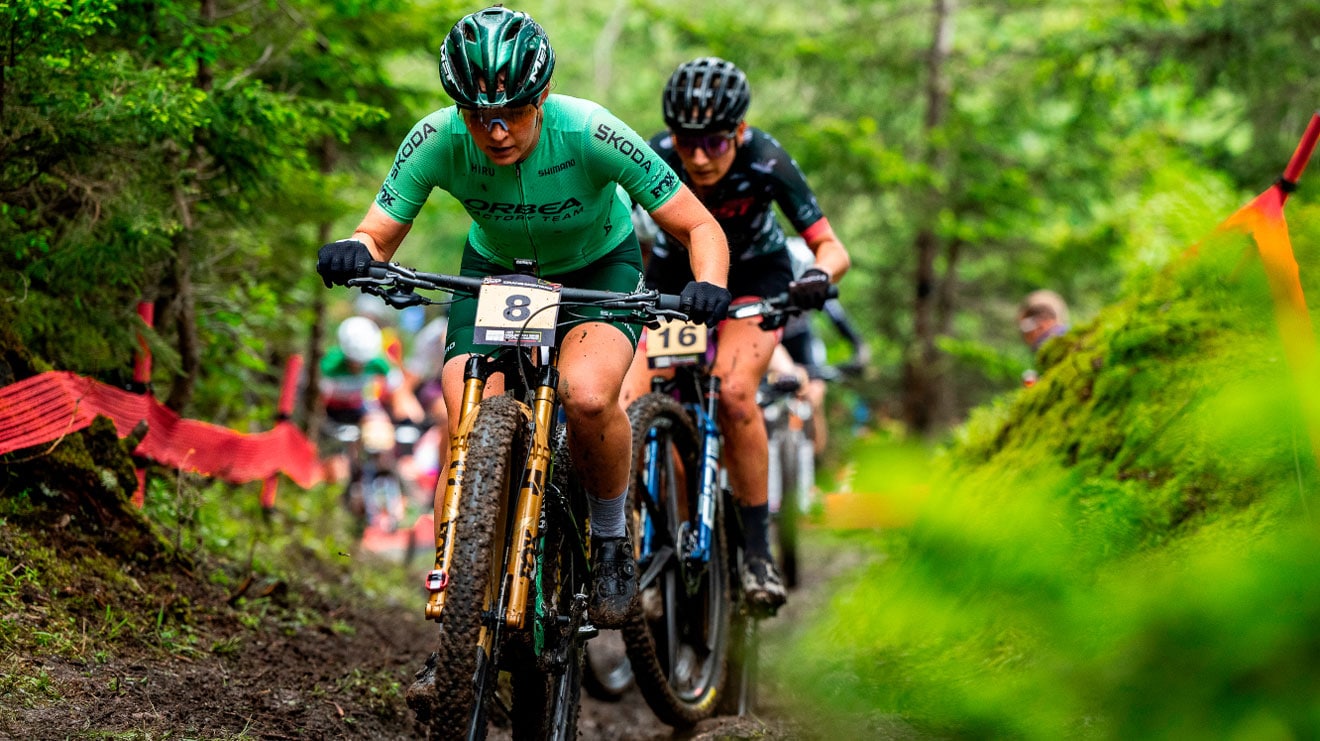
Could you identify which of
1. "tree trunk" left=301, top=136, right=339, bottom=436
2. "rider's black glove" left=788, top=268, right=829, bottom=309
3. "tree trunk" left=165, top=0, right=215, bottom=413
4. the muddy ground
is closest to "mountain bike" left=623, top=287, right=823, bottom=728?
"rider's black glove" left=788, top=268, right=829, bottom=309

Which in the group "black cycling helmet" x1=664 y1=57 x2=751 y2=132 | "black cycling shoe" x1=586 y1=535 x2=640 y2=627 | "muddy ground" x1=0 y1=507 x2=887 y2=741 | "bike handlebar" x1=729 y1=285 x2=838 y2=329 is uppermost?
"black cycling helmet" x1=664 y1=57 x2=751 y2=132

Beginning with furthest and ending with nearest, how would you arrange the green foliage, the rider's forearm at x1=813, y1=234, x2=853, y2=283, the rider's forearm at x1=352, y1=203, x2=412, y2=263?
the rider's forearm at x1=813, y1=234, x2=853, y2=283 < the rider's forearm at x1=352, y1=203, x2=412, y2=263 < the green foliage

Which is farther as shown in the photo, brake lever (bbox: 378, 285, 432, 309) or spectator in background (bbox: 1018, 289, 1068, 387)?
spectator in background (bbox: 1018, 289, 1068, 387)

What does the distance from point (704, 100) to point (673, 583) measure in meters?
2.28

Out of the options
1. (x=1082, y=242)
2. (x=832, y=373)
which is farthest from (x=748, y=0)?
(x=832, y=373)

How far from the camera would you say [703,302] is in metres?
3.70

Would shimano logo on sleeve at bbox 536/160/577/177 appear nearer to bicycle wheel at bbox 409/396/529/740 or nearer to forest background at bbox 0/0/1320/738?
bicycle wheel at bbox 409/396/529/740

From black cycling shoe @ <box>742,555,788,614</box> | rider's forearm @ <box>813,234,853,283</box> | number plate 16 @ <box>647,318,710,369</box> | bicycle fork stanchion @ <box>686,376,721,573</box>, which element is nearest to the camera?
bicycle fork stanchion @ <box>686,376,721,573</box>

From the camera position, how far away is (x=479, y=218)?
A: 13.5 feet

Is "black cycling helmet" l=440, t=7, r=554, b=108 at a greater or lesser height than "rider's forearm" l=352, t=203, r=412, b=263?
greater

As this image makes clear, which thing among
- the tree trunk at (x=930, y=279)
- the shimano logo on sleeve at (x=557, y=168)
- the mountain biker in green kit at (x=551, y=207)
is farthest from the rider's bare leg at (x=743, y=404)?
the tree trunk at (x=930, y=279)

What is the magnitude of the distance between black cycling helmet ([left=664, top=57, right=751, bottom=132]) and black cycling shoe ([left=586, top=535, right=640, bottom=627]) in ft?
7.56

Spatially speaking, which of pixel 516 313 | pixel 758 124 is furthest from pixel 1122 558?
pixel 758 124

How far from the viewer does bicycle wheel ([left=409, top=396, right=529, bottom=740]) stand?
316 centimetres
